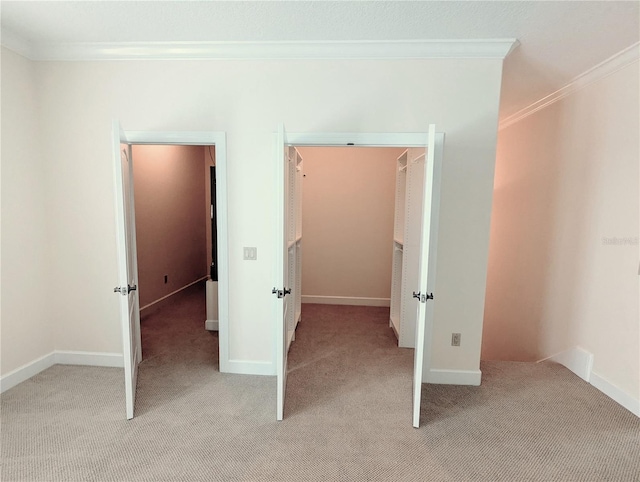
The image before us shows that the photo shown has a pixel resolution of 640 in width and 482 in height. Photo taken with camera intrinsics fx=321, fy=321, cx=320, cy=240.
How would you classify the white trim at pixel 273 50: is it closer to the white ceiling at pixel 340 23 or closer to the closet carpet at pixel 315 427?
the white ceiling at pixel 340 23

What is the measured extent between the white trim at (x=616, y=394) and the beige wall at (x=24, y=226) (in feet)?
14.4

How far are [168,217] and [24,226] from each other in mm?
2084

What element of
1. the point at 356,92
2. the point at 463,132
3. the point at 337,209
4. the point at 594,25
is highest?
the point at 594,25

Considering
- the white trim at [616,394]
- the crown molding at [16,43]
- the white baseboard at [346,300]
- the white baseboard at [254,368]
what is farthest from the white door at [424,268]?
the crown molding at [16,43]

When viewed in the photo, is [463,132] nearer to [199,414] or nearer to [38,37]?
[199,414]

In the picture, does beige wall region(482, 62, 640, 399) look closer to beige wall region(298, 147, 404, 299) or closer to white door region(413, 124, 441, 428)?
white door region(413, 124, 441, 428)

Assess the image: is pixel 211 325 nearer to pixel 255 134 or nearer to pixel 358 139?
pixel 255 134

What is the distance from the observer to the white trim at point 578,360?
263 cm

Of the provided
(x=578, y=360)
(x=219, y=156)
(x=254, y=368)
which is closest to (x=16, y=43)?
(x=219, y=156)

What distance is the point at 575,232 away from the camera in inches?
112

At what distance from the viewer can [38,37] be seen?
7.67ft

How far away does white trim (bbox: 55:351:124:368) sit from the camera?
278 cm

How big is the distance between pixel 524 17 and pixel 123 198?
2.70 metres

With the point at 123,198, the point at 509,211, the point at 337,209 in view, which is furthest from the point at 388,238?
the point at 123,198
